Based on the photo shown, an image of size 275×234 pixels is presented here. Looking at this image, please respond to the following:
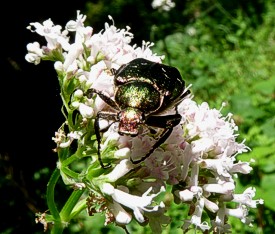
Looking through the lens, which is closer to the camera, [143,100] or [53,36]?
[143,100]

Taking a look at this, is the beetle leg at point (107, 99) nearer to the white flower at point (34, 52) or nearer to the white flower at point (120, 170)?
the white flower at point (120, 170)

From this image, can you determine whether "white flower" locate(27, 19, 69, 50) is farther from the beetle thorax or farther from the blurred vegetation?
the blurred vegetation

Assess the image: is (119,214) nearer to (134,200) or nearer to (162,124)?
(134,200)

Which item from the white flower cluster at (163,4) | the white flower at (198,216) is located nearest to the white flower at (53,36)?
the white flower at (198,216)

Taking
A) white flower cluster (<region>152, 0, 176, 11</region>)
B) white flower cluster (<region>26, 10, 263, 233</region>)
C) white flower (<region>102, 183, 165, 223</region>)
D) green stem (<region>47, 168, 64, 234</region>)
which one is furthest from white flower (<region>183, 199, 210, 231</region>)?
white flower cluster (<region>152, 0, 176, 11</region>)

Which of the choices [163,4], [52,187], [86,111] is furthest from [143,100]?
[163,4]
